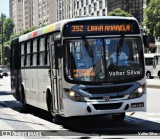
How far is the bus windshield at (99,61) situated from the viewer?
11.5 m

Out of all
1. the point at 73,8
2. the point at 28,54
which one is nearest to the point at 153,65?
the point at 28,54

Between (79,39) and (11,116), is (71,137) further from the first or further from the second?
(11,116)

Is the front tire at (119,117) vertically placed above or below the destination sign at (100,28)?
below

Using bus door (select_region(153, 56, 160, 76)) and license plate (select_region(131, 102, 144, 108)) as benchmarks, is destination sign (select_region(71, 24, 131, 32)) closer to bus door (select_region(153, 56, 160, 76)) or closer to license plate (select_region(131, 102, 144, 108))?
license plate (select_region(131, 102, 144, 108))

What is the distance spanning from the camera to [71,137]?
1014cm

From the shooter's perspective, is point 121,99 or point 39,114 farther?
point 39,114

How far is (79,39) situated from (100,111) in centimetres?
179

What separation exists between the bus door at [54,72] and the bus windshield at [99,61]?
65 centimetres

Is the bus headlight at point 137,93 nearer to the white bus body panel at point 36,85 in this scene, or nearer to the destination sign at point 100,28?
the destination sign at point 100,28

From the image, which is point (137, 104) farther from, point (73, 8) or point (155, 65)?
point (73, 8)

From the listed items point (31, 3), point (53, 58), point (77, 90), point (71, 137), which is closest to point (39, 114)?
point (53, 58)

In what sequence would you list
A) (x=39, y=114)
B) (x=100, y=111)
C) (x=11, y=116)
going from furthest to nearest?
(x=39, y=114) < (x=11, y=116) < (x=100, y=111)

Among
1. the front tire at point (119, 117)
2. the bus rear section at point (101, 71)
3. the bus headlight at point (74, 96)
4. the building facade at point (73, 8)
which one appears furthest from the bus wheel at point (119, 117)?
the building facade at point (73, 8)

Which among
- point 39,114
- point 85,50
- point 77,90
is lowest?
→ point 39,114
